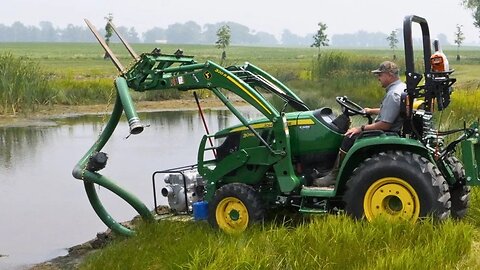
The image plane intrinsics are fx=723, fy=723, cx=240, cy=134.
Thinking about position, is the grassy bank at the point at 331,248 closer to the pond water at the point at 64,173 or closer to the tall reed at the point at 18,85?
the pond water at the point at 64,173

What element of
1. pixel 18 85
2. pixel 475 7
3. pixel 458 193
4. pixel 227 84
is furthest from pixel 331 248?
pixel 475 7

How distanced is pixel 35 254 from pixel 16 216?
6.08 ft

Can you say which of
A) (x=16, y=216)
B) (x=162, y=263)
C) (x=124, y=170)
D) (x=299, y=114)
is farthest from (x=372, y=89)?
(x=162, y=263)

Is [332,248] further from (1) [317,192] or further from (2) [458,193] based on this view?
(2) [458,193]

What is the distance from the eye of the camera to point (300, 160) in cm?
662

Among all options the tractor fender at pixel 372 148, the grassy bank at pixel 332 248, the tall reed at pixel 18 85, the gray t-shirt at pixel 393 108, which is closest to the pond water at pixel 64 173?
the tall reed at pixel 18 85

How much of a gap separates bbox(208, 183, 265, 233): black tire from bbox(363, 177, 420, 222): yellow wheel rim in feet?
3.36

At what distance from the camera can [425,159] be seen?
18.8 ft

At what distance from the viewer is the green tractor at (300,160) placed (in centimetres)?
578

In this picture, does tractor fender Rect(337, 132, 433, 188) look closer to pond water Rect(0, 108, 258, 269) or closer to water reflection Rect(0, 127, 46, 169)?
pond water Rect(0, 108, 258, 269)

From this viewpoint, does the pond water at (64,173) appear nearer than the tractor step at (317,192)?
No

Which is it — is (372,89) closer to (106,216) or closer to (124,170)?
(124,170)

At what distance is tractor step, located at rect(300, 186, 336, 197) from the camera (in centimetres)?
614

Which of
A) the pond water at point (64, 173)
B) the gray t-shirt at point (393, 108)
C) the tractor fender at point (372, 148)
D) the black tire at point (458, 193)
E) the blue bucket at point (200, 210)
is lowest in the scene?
the pond water at point (64, 173)
